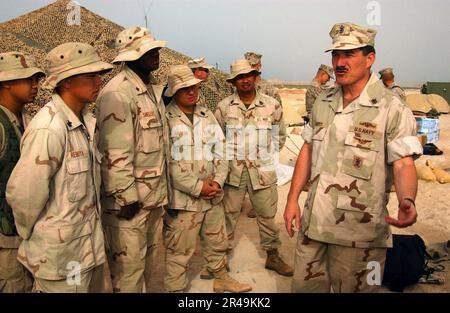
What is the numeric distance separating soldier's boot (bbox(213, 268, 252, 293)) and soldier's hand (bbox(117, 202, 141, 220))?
1.39m

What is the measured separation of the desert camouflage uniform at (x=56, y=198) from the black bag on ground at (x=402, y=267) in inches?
111

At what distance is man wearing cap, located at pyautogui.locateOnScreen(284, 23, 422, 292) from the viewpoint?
7.54 feet

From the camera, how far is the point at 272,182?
4.00 m

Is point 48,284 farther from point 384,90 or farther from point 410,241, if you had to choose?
point 410,241

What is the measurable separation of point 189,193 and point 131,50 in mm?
1336

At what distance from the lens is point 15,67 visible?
261cm

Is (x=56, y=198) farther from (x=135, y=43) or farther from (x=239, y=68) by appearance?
(x=239, y=68)

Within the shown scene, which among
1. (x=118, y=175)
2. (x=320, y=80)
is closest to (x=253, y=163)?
(x=118, y=175)

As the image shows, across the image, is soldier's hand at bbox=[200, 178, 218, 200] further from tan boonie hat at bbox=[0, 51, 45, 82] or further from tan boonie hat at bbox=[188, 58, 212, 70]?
tan boonie hat at bbox=[188, 58, 212, 70]

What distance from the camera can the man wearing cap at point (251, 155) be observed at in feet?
13.1

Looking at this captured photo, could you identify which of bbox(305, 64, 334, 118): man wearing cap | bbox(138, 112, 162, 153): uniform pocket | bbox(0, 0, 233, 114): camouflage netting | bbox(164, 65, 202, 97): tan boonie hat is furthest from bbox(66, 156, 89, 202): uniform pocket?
bbox(305, 64, 334, 118): man wearing cap

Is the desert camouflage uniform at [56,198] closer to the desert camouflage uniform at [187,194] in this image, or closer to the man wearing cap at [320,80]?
the desert camouflage uniform at [187,194]

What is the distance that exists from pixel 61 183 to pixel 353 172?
1860mm

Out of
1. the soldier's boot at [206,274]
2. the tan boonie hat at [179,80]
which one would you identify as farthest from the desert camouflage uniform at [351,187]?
the soldier's boot at [206,274]
